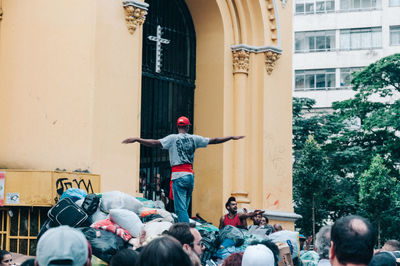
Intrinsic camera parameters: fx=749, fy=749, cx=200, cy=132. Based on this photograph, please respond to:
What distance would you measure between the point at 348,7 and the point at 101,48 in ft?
107

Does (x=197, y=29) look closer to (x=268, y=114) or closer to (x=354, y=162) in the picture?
(x=268, y=114)

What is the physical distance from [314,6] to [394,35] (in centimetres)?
491

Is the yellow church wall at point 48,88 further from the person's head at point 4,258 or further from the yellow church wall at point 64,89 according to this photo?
the person's head at point 4,258

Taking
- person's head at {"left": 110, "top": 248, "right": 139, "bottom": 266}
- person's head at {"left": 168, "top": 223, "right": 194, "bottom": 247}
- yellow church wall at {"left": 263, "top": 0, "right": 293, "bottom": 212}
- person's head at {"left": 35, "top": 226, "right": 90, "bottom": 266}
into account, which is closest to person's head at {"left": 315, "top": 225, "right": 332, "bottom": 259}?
person's head at {"left": 168, "top": 223, "right": 194, "bottom": 247}

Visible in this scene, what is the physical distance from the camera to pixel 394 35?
4197cm

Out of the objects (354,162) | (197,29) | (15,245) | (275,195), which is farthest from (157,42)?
(354,162)

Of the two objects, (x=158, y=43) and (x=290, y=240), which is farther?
(x=158, y=43)

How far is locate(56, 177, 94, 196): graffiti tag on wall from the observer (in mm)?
11234

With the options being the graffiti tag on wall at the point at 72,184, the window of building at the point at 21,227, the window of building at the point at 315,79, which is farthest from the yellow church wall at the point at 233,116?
the window of building at the point at 315,79

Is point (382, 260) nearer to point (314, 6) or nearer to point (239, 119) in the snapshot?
point (239, 119)

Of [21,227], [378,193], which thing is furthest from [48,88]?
[378,193]

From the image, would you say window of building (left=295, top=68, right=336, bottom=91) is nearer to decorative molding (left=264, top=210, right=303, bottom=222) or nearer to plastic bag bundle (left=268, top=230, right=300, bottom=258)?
decorative molding (left=264, top=210, right=303, bottom=222)

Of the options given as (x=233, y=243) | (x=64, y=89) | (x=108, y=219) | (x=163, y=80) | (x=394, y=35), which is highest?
(x=394, y=35)

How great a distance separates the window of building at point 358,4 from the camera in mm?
42438
